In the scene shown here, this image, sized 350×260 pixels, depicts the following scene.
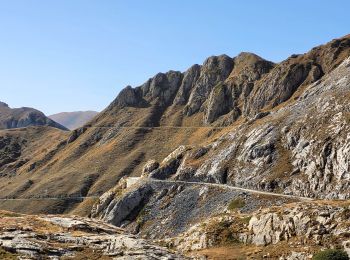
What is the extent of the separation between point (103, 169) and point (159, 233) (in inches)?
3881

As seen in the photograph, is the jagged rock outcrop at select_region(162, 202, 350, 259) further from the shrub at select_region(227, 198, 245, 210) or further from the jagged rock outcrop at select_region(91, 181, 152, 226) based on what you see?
the jagged rock outcrop at select_region(91, 181, 152, 226)

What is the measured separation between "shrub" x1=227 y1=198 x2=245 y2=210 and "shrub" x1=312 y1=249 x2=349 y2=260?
4655 centimetres

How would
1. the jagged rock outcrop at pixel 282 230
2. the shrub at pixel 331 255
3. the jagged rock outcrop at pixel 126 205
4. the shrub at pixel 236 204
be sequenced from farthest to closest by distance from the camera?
the jagged rock outcrop at pixel 126 205
the shrub at pixel 236 204
the jagged rock outcrop at pixel 282 230
the shrub at pixel 331 255

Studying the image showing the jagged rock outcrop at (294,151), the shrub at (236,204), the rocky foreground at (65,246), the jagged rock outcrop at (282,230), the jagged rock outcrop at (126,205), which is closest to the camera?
the rocky foreground at (65,246)

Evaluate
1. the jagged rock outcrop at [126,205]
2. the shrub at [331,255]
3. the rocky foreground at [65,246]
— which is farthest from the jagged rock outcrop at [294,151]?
the rocky foreground at [65,246]

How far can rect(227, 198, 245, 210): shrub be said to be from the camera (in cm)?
9007

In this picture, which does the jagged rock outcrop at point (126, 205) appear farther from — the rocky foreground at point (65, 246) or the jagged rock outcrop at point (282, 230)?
the rocky foreground at point (65, 246)

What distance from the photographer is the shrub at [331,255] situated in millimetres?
42000

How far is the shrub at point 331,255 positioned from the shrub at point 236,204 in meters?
46.6

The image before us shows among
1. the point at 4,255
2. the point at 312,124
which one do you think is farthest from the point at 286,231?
the point at 312,124

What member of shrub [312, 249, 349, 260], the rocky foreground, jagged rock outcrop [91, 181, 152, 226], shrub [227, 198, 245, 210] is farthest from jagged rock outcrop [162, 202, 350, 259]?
jagged rock outcrop [91, 181, 152, 226]

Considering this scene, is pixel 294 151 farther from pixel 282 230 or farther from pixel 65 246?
pixel 65 246

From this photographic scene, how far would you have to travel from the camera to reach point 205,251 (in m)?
53.0

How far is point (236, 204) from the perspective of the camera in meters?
91.3
